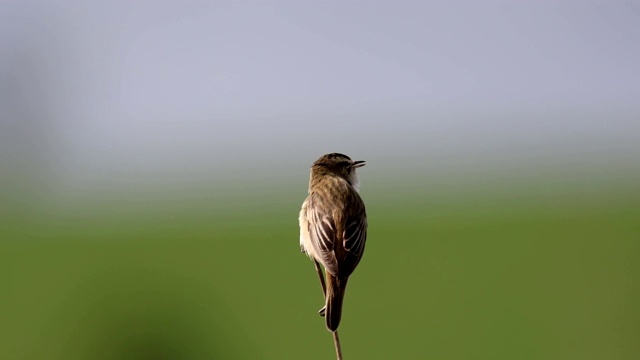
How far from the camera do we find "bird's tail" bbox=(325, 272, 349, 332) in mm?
2359

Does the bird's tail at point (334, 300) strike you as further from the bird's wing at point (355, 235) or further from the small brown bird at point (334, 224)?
the bird's wing at point (355, 235)

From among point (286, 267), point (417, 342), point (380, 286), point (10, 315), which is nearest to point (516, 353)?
point (417, 342)

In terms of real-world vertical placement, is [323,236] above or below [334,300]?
above

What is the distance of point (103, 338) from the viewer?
1184cm

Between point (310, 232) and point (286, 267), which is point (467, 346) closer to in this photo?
point (286, 267)

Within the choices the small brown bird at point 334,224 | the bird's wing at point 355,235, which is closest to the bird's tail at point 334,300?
the small brown bird at point 334,224

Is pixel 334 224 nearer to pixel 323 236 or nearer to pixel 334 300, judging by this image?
pixel 323 236

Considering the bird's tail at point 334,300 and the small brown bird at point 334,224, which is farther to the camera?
the small brown bird at point 334,224

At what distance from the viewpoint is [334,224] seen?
130 inches

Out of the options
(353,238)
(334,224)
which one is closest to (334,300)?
(353,238)

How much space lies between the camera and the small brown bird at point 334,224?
108 inches

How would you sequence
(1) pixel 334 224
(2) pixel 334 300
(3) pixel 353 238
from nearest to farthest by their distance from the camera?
(2) pixel 334 300, (3) pixel 353 238, (1) pixel 334 224

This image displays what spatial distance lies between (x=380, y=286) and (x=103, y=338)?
6.45 meters

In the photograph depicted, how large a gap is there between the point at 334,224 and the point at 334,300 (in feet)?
2.81
